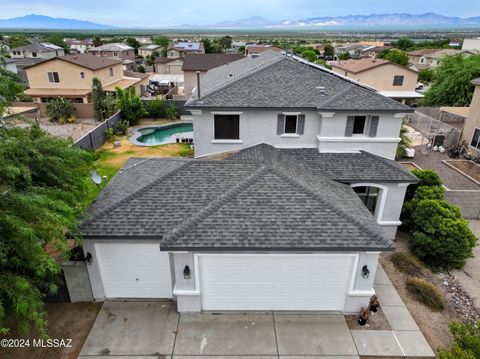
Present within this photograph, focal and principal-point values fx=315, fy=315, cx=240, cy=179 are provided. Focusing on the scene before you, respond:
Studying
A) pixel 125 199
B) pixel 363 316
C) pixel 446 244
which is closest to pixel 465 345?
pixel 363 316

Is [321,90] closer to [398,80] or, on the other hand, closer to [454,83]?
[454,83]

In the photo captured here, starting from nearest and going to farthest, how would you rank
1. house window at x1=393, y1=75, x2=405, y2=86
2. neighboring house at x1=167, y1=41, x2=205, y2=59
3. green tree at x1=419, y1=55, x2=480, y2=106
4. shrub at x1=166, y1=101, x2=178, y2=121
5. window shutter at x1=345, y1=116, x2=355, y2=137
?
window shutter at x1=345, y1=116, x2=355, y2=137 < green tree at x1=419, y1=55, x2=480, y2=106 < shrub at x1=166, y1=101, x2=178, y2=121 < house window at x1=393, y1=75, x2=405, y2=86 < neighboring house at x1=167, y1=41, x2=205, y2=59

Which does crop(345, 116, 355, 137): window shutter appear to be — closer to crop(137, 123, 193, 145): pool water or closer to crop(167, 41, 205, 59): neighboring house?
crop(137, 123, 193, 145): pool water

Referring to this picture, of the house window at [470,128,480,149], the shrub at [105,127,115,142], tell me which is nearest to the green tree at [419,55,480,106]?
the house window at [470,128,480,149]

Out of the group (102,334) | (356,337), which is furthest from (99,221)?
(356,337)

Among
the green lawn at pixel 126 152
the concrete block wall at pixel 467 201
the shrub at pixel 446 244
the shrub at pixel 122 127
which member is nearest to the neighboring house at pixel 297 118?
the shrub at pixel 446 244

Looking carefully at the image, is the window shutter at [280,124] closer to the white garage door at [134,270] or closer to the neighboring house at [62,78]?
the white garage door at [134,270]

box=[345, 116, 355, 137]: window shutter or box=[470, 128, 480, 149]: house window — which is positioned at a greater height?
box=[345, 116, 355, 137]: window shutter
